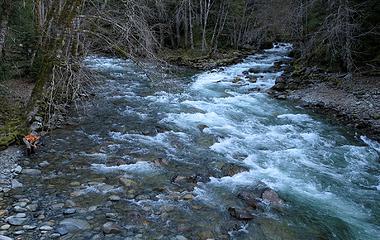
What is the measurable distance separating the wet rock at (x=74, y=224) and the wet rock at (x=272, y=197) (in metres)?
3.58

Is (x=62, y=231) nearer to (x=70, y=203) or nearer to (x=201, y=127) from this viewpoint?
(x=70, y=203)

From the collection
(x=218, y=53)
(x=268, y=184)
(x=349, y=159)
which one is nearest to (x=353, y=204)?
(x=268, y=184)

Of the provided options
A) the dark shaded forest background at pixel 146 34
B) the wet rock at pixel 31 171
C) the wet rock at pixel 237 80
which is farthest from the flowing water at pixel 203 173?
the wet rock at pixel 237 80

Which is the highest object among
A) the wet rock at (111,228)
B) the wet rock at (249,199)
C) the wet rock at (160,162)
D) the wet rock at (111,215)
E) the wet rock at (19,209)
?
the wet rock at (19,209)

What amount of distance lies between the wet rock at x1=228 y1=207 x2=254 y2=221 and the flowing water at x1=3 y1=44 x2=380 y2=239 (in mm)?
71

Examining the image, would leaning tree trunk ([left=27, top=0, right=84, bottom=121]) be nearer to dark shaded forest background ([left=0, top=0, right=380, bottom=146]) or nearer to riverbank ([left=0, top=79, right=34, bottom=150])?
dark shaded forest background ([left=0, top=0, right=380, bottom=146])

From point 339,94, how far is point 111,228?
1307 cm

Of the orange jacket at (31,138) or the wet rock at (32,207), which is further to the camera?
the orange jacket at (31,138)

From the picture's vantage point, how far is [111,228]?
577 centimetres

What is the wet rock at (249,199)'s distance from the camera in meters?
7.05

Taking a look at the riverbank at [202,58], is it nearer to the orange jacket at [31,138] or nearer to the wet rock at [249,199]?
the orange jacket at [31,138]

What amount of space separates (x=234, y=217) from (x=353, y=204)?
2922 mm

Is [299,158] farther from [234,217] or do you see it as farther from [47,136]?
[47,136]

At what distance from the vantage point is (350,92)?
15539mm
